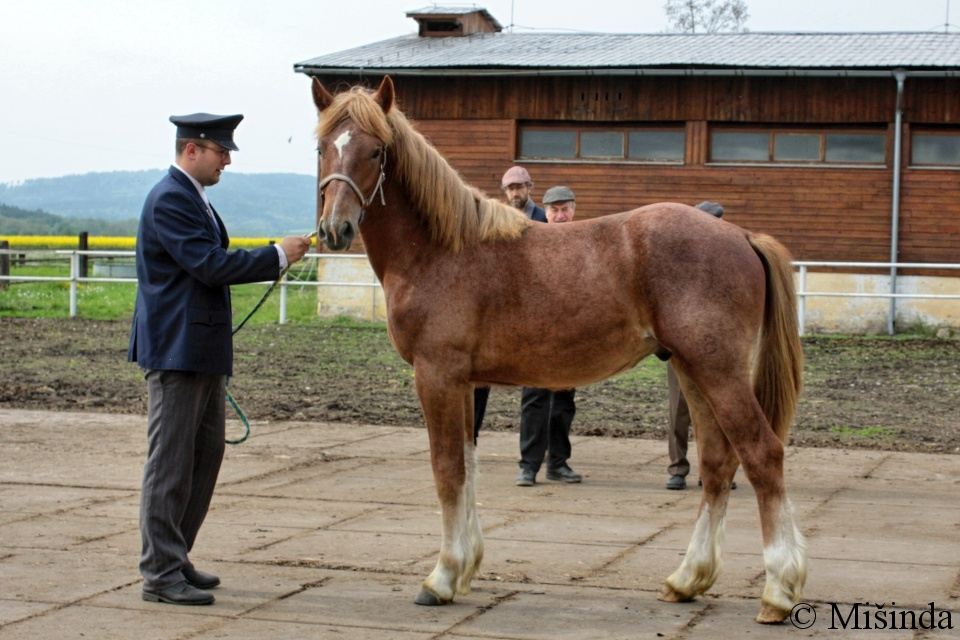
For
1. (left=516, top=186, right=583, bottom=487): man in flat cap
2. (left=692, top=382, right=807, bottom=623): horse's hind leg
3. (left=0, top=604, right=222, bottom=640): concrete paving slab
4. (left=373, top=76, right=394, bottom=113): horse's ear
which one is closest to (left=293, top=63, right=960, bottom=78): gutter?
(left=516, top=186, right=583, bottom=487): man in flat cap

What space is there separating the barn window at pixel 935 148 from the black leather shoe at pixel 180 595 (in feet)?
61.5

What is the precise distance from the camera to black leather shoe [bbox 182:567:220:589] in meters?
5.43

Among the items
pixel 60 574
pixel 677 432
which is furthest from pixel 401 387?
pixel 60 574

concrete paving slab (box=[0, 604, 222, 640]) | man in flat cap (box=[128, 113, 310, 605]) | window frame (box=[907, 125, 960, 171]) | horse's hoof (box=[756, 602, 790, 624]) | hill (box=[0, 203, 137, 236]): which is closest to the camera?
concrete paving slab (box=[0, 604, 222, 640])

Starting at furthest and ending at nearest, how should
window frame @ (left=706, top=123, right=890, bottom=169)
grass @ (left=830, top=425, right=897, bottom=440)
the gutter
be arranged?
1. window frame @ (left=706, top=123, right=890, bottom=169)
2. the gutter
3. grass @ (left=830, top=425, right=897, bottom=440)

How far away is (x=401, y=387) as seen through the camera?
44.2ft

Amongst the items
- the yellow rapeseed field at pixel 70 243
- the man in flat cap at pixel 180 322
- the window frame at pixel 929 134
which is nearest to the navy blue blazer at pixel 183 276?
the man in flat cap at pixel 180 322

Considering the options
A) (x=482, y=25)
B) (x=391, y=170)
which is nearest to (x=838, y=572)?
(x=391, y=170)

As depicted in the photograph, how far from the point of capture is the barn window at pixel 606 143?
74.8 feet

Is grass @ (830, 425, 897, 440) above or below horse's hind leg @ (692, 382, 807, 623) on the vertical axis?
below

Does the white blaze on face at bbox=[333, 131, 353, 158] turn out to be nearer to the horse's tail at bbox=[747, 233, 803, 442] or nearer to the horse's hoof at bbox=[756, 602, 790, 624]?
the horse's tail at bbox=[747, 233, 803, 442]

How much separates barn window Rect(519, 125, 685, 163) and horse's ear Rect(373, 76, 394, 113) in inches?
697

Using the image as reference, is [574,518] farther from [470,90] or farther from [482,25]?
[482,25]

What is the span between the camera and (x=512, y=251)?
18.1 feet
